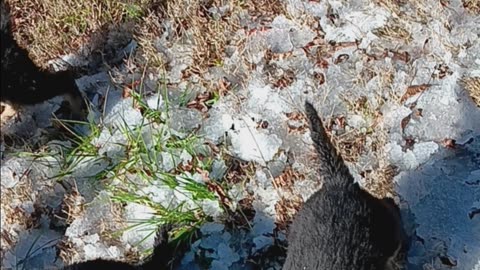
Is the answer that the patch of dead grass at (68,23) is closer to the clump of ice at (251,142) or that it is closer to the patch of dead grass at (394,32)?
the clump of ice at (251,142)

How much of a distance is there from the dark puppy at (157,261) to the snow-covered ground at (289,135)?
0.42 ft

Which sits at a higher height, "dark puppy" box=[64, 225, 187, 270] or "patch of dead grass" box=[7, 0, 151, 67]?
"patch of dead grass" box=[7, 0, 151, 67]

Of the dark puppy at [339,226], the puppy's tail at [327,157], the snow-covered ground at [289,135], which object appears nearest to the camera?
the dark puppy at [339,226]

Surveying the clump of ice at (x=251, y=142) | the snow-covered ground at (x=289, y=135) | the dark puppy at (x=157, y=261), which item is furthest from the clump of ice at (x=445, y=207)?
the dark puppy at (x=157, y=261)

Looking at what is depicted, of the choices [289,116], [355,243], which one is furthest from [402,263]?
[289,116]

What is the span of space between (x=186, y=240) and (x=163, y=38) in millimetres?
1402

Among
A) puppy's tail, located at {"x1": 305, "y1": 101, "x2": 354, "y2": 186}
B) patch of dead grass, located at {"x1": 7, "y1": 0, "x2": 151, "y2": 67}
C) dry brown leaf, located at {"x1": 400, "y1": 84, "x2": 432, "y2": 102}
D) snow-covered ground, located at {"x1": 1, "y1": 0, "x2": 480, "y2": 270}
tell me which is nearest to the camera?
puppy's tail, located at {"x1": 305, "y1": 101, "x2": 354, "y2": 186}

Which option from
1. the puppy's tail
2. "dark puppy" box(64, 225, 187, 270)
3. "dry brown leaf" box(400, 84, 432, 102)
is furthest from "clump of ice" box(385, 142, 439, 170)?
"dark puppy" box(64, 225, 187, 270)

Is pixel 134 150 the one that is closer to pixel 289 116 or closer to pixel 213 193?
pixel 213 193

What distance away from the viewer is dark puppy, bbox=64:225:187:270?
422cm

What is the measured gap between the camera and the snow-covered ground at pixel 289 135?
4172mm

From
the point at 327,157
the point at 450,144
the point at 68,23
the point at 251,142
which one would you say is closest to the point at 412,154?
the point at 450,144

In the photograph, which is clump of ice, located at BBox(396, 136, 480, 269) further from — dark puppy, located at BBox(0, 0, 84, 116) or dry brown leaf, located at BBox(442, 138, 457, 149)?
dark puppy, located at BBox(0, 0, 84, 116)

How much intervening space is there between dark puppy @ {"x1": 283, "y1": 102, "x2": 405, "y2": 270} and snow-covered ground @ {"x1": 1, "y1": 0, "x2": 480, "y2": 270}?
0.89 ft
